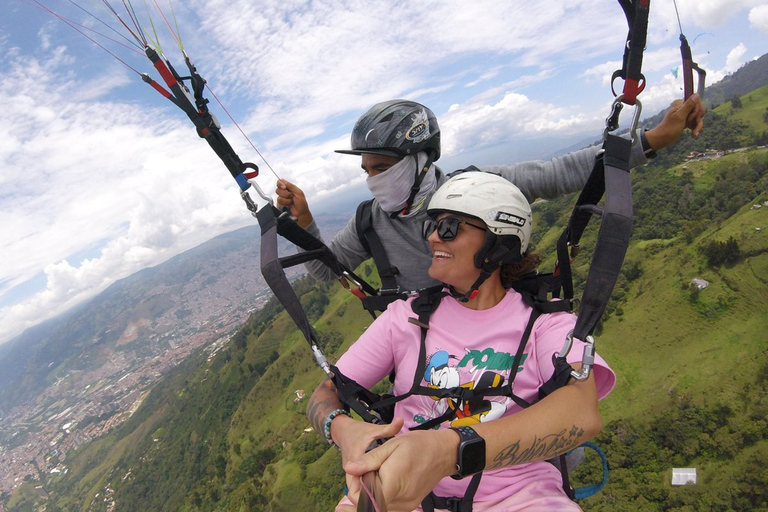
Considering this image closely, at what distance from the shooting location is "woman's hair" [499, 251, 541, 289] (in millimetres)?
3096

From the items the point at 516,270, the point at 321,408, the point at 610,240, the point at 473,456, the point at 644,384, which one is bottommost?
the point at 644,384

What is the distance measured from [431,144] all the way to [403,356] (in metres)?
2.07

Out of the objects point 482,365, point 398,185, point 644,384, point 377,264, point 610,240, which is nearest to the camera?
point 610,240

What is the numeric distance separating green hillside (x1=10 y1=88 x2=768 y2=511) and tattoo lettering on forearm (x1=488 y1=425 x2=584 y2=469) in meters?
41.0

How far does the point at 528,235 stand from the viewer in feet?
10.3

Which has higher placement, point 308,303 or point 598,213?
point 598,213

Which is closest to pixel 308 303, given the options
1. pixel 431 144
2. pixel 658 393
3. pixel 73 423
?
pixel 658 393

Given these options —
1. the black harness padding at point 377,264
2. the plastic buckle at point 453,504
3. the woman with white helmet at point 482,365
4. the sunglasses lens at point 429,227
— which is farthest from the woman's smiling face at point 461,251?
the plastic buckle at point 453,504

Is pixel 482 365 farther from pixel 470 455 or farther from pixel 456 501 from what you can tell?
pixel 470 455

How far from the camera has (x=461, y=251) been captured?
2963 mm

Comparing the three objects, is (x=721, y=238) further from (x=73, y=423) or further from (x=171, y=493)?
(x=73, y=423)

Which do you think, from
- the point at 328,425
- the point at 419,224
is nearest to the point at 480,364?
the point at 328,425

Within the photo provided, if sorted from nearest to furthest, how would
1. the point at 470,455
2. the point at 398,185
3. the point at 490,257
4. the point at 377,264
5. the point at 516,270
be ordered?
the point at 470,455, the point at 490,257, the point at 516,270, the point at 398,185, the point at 377,264

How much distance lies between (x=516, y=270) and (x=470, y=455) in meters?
1.64
